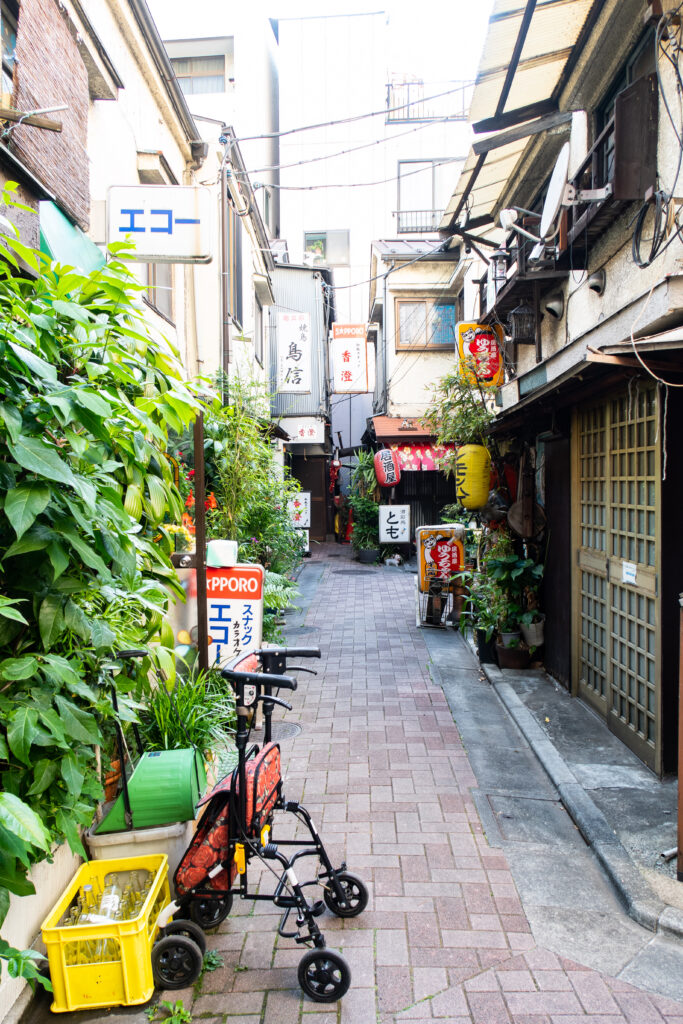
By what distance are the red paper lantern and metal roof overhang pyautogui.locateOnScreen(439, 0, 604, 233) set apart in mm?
11009

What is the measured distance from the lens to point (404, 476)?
21922 mm

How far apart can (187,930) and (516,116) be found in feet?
27.2

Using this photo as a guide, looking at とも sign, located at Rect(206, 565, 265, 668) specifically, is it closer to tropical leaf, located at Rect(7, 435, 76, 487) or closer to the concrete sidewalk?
the concrete sidewalk

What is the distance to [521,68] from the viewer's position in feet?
21.9

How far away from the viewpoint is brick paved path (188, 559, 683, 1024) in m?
3.12

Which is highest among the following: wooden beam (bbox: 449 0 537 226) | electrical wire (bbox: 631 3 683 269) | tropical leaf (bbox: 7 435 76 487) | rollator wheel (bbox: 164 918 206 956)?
wooden beam (bbox: 449 0 537 226)

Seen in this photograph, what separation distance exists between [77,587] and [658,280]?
486cm

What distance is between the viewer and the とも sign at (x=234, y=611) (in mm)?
6449

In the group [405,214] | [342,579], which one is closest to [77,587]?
[342,579]

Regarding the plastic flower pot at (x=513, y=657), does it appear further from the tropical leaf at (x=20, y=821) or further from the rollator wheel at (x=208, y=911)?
the tropical leaf at (x=20, y=821)

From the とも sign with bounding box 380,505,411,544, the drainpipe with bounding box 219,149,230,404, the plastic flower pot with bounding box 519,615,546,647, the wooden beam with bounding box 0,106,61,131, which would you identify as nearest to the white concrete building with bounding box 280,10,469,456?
the とも sign with bounding box 380,505,411,544

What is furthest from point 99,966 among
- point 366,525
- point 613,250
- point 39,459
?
point 366,525

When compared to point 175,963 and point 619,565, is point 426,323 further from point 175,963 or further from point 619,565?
point 175,963

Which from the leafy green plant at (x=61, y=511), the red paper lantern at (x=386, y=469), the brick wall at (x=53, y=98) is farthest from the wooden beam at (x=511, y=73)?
the red paper lantern at (x=386, y=469)
